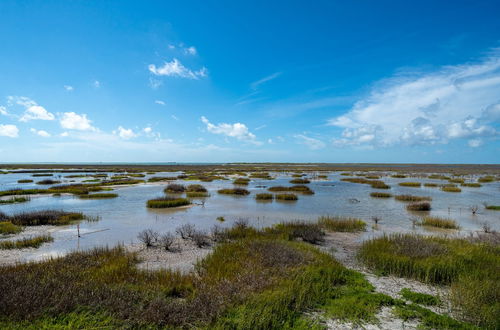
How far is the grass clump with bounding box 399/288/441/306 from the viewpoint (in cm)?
620

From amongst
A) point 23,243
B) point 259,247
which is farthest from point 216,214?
point 23,243

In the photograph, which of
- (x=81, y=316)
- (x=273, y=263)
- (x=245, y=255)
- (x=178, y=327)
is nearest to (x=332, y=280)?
(x=273, y=263)

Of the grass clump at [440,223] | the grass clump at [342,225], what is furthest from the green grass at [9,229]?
the grass clump at [440,223]

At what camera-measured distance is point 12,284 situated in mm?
5633

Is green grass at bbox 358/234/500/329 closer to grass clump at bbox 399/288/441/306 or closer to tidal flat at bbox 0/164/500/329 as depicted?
tidal flat at bbox 0/164/500/329

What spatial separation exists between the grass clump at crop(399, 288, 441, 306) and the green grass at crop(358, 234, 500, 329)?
42 cm

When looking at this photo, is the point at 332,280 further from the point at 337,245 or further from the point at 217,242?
the point at 217,242

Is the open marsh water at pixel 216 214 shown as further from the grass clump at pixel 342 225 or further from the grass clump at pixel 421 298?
the grass clump at pixel 421 298

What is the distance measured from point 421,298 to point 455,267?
255cm

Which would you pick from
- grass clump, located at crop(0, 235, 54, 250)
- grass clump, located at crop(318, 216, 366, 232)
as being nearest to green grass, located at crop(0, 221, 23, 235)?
grass clump, located at crop(0, 235, 54, 250)

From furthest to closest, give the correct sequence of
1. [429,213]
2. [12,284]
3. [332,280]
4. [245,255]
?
[429,213] < [245,255] < [332,280] < [12,284]

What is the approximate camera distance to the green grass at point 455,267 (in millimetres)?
5526

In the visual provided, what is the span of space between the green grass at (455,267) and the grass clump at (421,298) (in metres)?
0.42

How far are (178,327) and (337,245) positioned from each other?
Result: 908 cm
